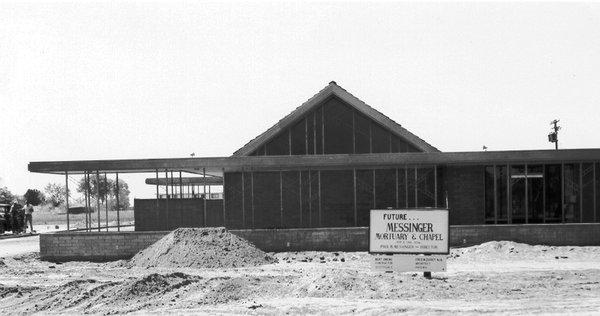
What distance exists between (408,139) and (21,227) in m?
24.1

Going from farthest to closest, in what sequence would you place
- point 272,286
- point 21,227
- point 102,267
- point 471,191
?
point 21,227, point 471,191, point 102,267, point 272,286

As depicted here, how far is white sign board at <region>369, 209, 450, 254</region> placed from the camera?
568 inches

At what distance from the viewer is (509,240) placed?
69.9 ft

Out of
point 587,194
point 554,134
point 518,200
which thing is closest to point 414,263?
point 518,200

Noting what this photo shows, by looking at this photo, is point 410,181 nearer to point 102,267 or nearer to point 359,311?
point 102,267

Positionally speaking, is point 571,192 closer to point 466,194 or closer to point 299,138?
point 466,194

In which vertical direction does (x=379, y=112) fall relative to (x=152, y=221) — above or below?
above

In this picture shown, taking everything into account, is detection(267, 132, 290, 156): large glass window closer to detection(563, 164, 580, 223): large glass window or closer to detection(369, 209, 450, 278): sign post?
detection(563, 164, 580, 223): large glass window

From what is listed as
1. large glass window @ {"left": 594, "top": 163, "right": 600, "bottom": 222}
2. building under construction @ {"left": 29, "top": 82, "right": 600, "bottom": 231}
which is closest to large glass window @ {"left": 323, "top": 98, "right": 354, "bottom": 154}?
building under construction @ {"left": 29, "top": 82, "right": 600, "bottom": 231}

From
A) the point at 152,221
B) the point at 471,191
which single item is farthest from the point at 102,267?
the point at 471,191

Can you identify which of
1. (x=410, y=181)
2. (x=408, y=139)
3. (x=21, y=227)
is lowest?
(x=21, y=227)

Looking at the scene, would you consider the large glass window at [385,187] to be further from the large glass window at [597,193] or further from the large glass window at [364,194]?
the large glass window at [597,193]

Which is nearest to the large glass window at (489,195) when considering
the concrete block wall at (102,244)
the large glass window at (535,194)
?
the large glass window at (535,194)

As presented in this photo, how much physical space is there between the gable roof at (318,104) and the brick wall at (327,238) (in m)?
5.59
